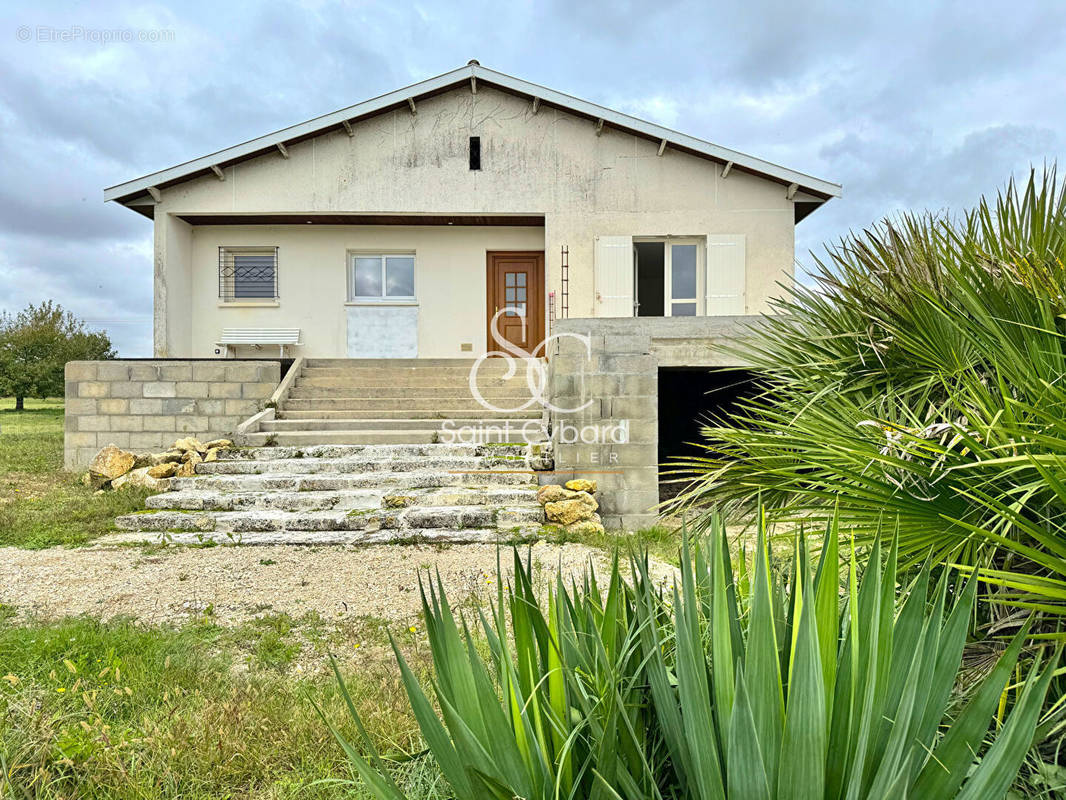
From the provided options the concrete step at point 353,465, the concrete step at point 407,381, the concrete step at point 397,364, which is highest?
the concrete step at point 397,364

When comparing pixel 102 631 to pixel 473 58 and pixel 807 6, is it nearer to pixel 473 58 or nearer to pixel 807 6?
pixel 473 58

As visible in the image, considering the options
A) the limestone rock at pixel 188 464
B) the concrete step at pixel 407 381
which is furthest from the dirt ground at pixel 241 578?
the concrete step at pixel 407 381

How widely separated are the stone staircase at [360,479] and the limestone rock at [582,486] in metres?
0.43

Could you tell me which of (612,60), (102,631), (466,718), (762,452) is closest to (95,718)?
(102,631)

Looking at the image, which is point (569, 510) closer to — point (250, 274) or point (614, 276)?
point (614, 276)

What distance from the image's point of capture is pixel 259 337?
12445mm

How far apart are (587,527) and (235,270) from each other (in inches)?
402

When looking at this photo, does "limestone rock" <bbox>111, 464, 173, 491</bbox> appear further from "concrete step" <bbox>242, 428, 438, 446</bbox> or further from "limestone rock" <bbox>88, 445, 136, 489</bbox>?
"concrete step" <bbox>242, 428, 438, 446</bbox>

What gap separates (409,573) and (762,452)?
344 cm

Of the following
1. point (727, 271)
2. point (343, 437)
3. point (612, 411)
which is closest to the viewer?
point (612, 411)

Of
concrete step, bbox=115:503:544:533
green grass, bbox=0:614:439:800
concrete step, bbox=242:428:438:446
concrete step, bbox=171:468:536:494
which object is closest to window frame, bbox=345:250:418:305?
concrete step, bbox=242:428:438:446

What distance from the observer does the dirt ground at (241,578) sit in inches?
166

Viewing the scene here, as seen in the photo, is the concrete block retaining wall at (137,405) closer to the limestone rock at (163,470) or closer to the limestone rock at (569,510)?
the limestone rock at (163,470)

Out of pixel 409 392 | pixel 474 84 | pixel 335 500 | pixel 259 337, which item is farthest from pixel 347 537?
pixel 474 84
